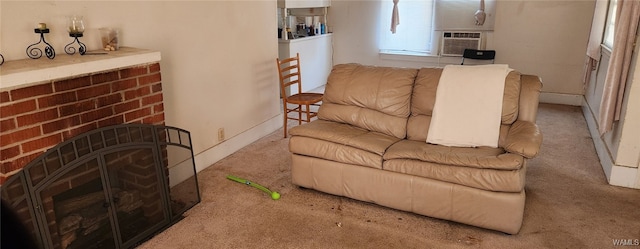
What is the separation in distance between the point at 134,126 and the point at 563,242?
2581 mm

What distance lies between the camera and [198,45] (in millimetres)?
3461

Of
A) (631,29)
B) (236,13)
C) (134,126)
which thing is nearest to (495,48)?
(631,29)

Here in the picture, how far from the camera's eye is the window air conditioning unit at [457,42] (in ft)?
19.3

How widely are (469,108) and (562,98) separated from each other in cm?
343

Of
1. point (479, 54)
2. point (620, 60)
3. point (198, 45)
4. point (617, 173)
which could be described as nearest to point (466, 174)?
point (617, 173)

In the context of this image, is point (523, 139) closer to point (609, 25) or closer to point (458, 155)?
point (458, 155)

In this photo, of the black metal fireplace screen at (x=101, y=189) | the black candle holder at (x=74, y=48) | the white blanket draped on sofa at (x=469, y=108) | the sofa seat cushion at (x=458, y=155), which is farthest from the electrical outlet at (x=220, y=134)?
the white blanket draped on sofa at (x=469, y=108)

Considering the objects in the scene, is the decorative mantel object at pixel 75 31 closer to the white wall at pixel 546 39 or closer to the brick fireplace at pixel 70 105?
the brick fireplace at pixel 70 105

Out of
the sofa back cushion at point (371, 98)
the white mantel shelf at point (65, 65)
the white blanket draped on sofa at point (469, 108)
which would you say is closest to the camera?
the white mantel shelf at point (65, 65)

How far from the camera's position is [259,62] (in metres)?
4.29

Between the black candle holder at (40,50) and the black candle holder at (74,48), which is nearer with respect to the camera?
the black candle holder at (40,50)

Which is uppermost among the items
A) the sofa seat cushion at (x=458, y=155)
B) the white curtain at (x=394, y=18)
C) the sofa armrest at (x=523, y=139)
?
the white curtain at (x=394, y=18)

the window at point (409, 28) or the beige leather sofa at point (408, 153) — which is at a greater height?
the window at point (409, 28)

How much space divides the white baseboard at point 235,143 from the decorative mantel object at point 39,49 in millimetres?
1484
